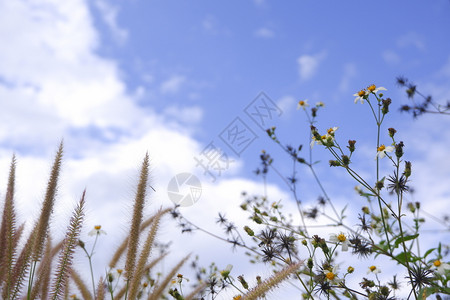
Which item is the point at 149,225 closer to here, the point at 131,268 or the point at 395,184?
the point at 131,268

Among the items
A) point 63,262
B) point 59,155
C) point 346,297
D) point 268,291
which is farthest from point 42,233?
point 346,297

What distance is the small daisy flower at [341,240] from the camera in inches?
100

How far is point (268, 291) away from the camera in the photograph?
161 cm

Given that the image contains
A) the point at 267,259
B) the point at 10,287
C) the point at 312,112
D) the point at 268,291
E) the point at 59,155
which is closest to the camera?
the point at 268,291

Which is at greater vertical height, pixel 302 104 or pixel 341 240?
pixel 302 104

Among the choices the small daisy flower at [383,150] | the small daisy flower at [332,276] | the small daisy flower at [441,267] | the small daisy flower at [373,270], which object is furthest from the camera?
the small daisy flower at [373,270]

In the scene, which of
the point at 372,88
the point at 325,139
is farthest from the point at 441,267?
the point at 372,88

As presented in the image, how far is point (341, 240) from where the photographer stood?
259 cm

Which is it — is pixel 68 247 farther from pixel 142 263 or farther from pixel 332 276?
pixel 332 276

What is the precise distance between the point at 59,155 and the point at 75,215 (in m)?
0.37

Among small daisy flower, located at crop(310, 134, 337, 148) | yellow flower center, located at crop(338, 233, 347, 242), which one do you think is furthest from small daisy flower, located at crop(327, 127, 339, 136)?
yellow flower center, located at crop(338, 233, 347, 242)

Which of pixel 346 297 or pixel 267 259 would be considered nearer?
pixel 267 259

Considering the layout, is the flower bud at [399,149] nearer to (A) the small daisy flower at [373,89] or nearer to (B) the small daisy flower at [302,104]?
(A) the small daisy flower at [373,89]

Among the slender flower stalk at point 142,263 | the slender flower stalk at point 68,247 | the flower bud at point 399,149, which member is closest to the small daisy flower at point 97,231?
the slender flower stalk at point 142,263
